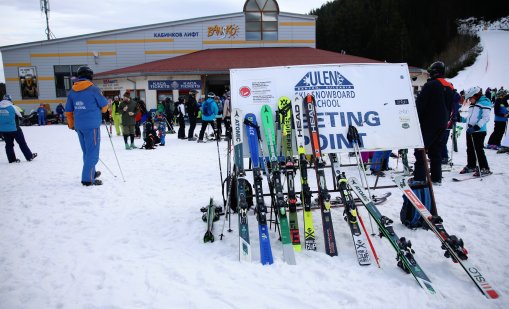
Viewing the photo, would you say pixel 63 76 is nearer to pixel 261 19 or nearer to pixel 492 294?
pixel 261 19

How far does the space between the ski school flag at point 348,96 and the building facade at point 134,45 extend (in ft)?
62.0

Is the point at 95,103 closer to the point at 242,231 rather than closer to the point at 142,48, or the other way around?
the point at 242,231

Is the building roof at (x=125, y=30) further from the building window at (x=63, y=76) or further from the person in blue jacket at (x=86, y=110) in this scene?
the person in blue jacket at (x=86, y=110)

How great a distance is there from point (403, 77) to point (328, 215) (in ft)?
6.61

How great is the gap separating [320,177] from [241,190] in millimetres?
892

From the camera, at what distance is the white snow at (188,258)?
2594mm

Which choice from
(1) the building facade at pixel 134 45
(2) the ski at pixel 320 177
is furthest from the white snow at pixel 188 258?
(1) the building facade at pixel 134 45

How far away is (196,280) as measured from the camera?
112 inches

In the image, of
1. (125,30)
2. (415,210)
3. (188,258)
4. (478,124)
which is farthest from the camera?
(125,30)

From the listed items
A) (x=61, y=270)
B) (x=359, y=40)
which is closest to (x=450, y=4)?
(x=359, y=40)

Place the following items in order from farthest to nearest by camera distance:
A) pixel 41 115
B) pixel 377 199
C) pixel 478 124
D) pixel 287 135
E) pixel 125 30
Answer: pixel 125 30 → pixel 41 115 → pixel 478 124 → pixel 377 199 → pixel 287 135

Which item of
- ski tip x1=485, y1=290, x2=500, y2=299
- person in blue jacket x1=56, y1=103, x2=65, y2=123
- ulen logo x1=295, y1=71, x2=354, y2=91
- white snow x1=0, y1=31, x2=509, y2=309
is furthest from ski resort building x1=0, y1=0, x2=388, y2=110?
ski tip x1=485, y1=290, x2=500, y2=299

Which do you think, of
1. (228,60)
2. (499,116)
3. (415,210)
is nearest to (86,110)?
(415,210)

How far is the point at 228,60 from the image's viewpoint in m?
20.7
